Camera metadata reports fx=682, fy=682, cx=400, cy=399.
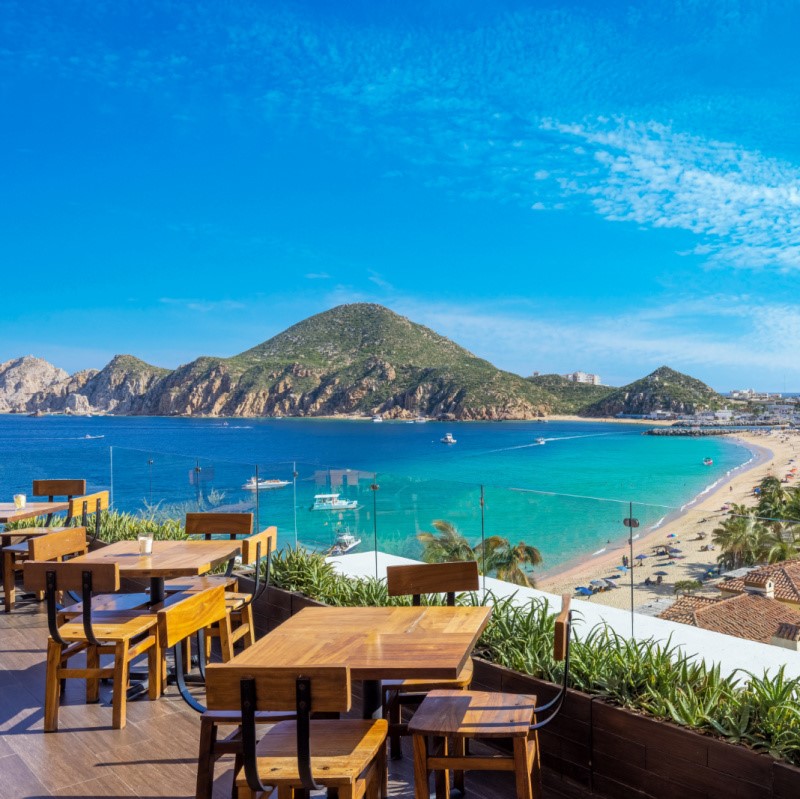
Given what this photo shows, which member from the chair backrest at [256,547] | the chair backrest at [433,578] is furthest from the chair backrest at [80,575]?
the chair backrest at [433,578]

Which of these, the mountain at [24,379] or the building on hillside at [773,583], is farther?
the mountain at [24,379]

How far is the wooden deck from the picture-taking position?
116 inches

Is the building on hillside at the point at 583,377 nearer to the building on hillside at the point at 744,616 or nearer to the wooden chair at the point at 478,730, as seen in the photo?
the building on hillside at the point at 744,616

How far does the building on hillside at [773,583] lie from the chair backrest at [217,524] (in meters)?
3.29

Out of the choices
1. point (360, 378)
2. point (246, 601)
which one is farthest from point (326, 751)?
point (360, 378)

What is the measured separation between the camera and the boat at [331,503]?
6846mm

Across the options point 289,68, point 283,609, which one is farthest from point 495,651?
point 289,68

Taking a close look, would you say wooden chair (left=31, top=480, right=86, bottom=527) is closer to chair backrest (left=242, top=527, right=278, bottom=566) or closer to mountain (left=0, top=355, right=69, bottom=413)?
chair backrest (left=242, top=527, right=278, bottom=566)

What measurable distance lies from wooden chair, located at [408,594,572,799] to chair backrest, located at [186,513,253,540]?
111 inches

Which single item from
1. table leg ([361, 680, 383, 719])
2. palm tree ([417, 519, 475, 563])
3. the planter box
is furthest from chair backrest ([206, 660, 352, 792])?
palm tree ([417, 519, 475, 563])

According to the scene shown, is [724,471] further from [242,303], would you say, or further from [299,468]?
[299,468]

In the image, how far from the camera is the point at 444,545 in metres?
5.86

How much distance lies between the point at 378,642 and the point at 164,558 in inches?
88.3

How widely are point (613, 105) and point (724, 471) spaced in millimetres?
48595
